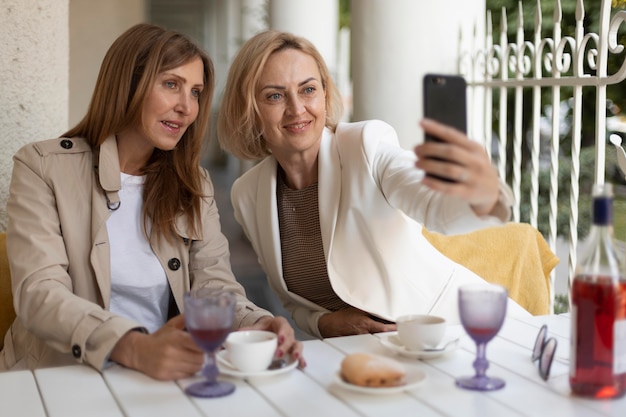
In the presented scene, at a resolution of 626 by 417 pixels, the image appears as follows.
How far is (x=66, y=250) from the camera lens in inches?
80.4

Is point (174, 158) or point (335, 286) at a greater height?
point (174, 158)

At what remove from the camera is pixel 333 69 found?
7.05 metres

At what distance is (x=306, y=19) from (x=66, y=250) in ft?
16.3

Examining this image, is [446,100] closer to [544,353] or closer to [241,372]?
[544,353]

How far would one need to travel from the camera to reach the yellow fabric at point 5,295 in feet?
7.13

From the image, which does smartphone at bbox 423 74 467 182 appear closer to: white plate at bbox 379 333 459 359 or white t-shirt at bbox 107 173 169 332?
white plate at bbox 379 333 459 359

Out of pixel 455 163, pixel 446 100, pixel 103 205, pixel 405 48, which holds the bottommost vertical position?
pixel 103 205

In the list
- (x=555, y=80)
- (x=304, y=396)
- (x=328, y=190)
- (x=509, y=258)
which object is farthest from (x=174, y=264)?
(x=555, y=80)

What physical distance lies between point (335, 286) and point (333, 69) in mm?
4981

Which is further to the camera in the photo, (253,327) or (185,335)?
(253,327)

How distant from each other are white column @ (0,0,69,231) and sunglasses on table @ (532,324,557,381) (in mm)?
1768

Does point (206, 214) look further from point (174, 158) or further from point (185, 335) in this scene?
point (185, 335)

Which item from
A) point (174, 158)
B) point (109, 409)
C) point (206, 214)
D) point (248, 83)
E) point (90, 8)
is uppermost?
point (90, 8)

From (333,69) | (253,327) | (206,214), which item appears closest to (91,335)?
(253,327)
